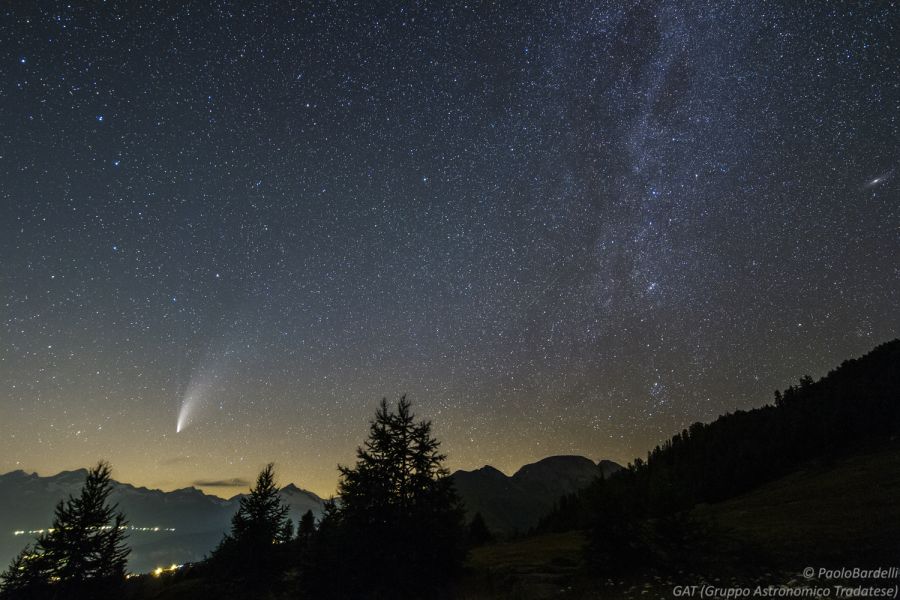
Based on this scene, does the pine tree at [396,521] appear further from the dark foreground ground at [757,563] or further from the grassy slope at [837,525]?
the grassy slope at [837,525]

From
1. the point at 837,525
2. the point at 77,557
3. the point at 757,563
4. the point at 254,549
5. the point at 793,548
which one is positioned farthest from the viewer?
the point at 254,549

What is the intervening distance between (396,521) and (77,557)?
17.4 metres

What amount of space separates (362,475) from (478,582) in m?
6.65

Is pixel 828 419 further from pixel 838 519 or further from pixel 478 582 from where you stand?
pixel 478 582

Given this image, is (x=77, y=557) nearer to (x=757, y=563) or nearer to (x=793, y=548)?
(x=757, y=563)

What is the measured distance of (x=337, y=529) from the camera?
1875 cm

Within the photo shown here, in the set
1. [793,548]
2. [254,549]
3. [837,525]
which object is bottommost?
[837,525]

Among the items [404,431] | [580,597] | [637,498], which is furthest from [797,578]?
[404,431]

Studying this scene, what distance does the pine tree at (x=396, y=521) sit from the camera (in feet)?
58.1

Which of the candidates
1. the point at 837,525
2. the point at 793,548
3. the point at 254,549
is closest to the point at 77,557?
the point at 254,549

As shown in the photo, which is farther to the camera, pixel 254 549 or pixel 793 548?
pixel 254 549

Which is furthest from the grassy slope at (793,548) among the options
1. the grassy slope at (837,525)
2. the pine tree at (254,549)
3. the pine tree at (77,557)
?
the pine tree at (77,557)

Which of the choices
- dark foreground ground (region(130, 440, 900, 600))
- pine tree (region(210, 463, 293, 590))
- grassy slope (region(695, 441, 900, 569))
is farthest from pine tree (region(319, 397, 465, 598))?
grassy slope (region(695, 441, 900, 569))

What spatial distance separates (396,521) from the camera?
18.4 meters
